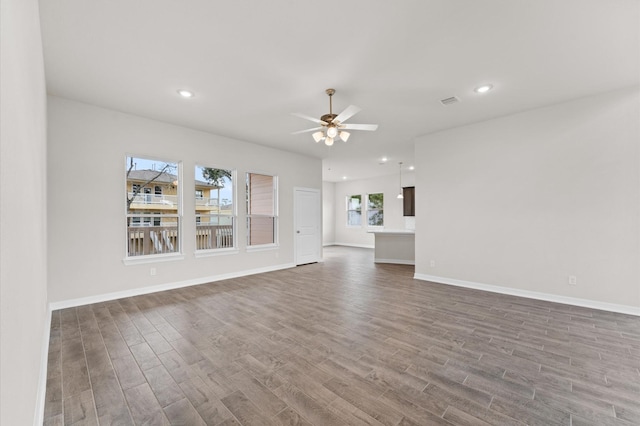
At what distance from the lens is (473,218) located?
188 inches

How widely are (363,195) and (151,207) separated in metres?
8.35

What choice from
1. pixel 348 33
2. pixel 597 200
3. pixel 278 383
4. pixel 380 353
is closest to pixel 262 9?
pixel 348 33

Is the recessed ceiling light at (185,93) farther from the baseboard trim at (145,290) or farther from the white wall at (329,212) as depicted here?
the white wall at (329,212)

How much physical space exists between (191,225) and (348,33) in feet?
13.7

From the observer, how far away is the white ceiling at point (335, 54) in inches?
87.6

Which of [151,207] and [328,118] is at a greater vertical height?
[328,118]

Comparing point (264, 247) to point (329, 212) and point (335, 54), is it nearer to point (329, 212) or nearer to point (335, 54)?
point (335, 54)

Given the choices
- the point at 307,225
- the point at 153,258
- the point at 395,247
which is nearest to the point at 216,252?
the point at 153,258

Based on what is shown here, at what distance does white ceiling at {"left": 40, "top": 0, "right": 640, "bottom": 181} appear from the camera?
2.22m

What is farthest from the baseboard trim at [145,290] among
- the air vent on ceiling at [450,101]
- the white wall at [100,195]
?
the air vent on ceiling at [450,101]

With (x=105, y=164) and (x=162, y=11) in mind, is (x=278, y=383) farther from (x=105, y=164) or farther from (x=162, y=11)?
(x=105, y=164)

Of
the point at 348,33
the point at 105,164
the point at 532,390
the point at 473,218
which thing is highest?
the point at 348,33

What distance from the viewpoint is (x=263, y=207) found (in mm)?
6539

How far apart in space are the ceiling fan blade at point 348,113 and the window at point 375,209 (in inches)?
307
